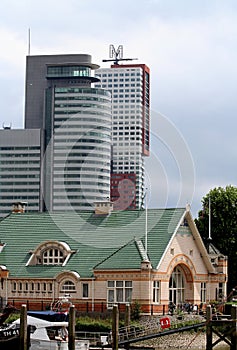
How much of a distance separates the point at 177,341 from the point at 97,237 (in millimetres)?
14592

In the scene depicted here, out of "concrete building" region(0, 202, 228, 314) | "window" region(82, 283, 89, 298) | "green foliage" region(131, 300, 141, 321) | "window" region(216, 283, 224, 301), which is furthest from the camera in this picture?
"window" region(216, 283, 224, 301)

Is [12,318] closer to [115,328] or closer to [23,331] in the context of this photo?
[23,331]

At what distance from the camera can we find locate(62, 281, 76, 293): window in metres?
74.1

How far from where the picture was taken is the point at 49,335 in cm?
5872

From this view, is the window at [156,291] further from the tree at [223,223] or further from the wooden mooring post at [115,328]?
the tree at [223,223]

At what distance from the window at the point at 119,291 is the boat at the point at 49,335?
12573 millimetres

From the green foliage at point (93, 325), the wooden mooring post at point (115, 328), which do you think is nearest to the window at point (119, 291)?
the green foliage at point (93, 325)

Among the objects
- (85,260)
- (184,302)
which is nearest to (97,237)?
(85,260)

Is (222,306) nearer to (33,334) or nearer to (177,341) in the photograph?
(177,341)

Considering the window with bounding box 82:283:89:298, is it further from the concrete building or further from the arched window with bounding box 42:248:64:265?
the arched window with bounding box 42:248:64:265

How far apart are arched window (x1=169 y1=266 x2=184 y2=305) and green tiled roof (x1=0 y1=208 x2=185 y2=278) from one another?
13.8ft

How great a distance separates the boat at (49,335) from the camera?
5641 cm

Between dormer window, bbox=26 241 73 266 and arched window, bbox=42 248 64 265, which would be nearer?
dormer window, bbox=26 241 73 266

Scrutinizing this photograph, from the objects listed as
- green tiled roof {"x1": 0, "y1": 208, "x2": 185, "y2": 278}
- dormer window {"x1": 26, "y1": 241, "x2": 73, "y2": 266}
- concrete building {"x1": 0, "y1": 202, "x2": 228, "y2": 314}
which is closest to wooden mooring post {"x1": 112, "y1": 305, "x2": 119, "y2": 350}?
concrete building {"x1": 0, "y1": 202, "x2": 228, "y2": 314}
